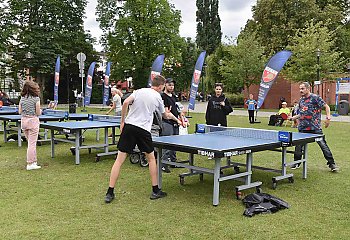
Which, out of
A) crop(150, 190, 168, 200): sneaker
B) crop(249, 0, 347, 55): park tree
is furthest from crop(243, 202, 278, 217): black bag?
crop(249, 0, 347, 55): park tree

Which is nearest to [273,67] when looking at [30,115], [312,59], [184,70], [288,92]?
[30,115]

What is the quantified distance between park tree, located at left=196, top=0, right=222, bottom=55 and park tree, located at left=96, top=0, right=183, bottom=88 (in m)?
26.3

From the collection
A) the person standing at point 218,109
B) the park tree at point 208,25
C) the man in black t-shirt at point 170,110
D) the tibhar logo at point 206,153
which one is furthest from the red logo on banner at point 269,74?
the park tree at point 208,25

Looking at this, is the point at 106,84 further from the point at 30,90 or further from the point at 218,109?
the point at 218,109

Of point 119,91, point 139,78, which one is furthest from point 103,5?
point 119,91

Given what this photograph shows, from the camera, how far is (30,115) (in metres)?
7.76

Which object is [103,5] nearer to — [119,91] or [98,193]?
[119,91]

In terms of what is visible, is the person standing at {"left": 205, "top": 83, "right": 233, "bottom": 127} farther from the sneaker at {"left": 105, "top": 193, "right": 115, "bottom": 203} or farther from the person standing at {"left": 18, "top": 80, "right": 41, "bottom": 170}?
the person standing at {"left": 18, "top": 80, "right": 41, "bottom": 170}

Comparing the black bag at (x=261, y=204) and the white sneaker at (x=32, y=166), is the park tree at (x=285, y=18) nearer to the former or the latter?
the white sneaker at (x=32, y=166)

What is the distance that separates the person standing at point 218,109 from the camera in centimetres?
800

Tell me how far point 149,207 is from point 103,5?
38266 millimetres

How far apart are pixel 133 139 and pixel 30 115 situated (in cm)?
327

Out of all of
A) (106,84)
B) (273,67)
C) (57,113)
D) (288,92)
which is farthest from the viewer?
(288,92)

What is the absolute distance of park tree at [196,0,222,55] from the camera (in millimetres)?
66438
